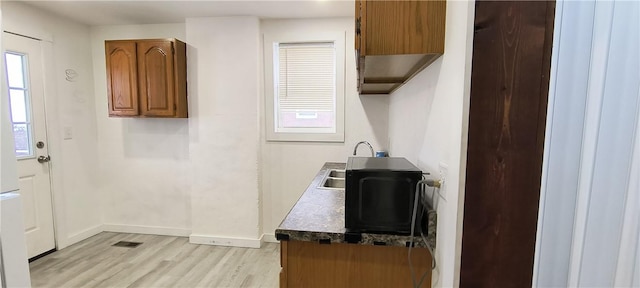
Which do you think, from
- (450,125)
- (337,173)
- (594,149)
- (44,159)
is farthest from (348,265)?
(44,159)

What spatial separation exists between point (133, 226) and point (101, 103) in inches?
57.1

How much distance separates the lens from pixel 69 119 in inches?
115

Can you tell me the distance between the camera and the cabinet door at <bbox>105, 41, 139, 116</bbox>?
2.77m

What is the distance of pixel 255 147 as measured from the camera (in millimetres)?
2865

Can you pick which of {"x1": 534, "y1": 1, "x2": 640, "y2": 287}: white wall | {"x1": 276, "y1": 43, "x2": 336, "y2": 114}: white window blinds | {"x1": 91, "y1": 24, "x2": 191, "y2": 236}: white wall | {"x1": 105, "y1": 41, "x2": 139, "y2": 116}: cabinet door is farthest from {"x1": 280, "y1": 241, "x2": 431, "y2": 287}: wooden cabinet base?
{"x1": 105, "y1": 41, "x2": 139, "y2": 116}: cabinet door

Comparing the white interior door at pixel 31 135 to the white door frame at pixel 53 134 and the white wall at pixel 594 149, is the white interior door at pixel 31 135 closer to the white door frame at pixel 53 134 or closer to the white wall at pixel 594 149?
the white door frame at pixel 53 134

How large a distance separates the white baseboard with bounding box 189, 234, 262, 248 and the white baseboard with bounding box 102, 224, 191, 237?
0.24 metres

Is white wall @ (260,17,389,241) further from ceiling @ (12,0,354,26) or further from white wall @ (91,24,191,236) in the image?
white wall @ (91,24,191,236)

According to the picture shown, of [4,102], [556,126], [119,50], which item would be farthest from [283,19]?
[556,126]

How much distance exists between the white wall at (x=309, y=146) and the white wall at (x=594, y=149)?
2.11 m

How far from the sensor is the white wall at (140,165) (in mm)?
3102

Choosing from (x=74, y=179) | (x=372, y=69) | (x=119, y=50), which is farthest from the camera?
(x=74, y=179)

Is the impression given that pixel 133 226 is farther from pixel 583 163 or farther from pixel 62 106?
pixel 583 163

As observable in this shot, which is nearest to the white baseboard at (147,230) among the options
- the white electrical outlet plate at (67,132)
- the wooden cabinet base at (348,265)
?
the white electrical outlet plate at (67,132)
